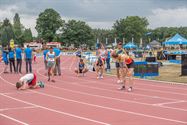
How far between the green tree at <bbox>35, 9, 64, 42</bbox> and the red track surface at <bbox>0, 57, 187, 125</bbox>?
324 feet

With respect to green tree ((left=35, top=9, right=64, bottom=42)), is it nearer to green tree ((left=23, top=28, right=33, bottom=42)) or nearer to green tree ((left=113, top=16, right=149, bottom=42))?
green tree ((left=113, top=16, right=149, bottom=42))

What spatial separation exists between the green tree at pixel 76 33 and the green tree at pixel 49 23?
8.67 feet

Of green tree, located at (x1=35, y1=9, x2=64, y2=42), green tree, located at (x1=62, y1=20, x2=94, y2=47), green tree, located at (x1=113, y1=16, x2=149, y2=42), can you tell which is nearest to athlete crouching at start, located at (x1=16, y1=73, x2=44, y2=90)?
green tree, located at (x1=62, y1=20, x2=94, y2=47)

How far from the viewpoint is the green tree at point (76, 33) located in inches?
4446

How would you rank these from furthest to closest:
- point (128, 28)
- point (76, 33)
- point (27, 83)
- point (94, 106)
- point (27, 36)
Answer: point (27, 36), point (128, 28), point (76, 33), point (27, 83), point (94, 106)

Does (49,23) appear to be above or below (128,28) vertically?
above

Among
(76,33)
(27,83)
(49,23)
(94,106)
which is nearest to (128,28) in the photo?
(76,33)

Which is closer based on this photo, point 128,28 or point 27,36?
point 128,28

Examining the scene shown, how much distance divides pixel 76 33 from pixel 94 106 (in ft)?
331

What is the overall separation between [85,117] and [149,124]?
1672 mm

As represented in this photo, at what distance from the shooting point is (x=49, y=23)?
114m

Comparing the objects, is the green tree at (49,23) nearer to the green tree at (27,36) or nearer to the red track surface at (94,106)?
the green tree at (27,36)

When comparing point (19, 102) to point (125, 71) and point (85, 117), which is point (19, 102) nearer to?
point (85, 117)

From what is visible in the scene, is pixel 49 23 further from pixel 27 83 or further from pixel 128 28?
pixel 27 83
